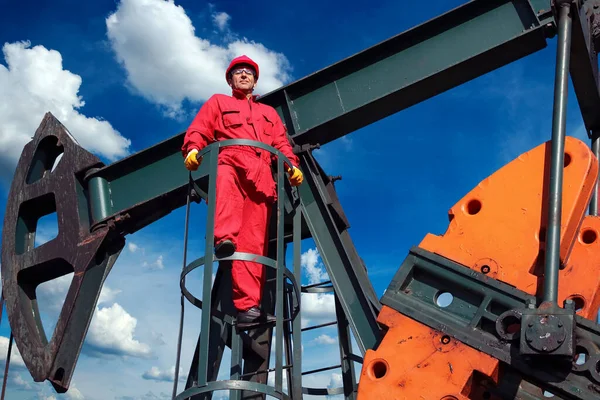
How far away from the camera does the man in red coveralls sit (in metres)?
4.51

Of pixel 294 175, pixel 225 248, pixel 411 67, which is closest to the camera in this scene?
pixel 225 248

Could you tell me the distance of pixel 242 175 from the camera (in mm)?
4750

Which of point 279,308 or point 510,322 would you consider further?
point 279,308

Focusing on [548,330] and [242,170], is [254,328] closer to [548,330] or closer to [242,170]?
[242,170]

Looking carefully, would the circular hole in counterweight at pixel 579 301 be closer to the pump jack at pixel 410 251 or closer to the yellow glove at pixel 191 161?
the pump jack at pixel 410 251

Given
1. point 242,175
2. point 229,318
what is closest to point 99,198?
point 229,318

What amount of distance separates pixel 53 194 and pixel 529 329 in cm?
503

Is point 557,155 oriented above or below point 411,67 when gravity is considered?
below

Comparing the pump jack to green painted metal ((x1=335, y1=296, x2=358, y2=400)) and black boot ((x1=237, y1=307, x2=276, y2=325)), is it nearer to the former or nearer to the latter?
green painted metal ((x1=335, y1=296, x2=358, y2=400))

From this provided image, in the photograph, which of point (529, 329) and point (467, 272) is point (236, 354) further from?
point (529, 329)

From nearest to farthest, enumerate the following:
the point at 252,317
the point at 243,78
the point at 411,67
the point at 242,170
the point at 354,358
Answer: the point at 252,317 < the point at 242,170 < the point at 243,78 < the point at 411,67 < the point at 354,358

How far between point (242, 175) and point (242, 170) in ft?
0.13

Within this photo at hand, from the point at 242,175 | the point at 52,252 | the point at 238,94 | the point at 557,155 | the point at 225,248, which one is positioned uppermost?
the point at 238,94

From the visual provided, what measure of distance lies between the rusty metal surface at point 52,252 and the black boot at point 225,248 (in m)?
2.40
